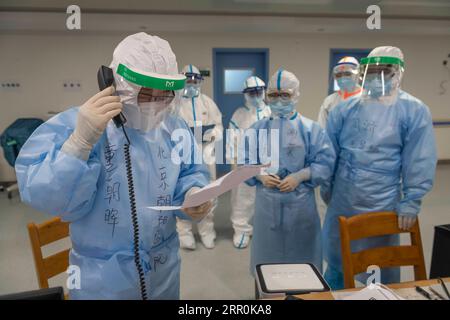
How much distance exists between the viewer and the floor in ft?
5.33

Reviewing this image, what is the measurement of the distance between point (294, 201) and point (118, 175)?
3.21 ft

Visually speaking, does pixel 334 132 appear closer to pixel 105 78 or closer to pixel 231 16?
pixel 231 16

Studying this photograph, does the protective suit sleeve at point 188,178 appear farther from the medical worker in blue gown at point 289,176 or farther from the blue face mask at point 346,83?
the blue face mask at point 346,83

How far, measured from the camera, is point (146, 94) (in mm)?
709

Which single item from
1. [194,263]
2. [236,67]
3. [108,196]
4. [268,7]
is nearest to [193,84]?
[236,67]

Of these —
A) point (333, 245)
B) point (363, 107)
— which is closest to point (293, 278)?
point (333, 245)

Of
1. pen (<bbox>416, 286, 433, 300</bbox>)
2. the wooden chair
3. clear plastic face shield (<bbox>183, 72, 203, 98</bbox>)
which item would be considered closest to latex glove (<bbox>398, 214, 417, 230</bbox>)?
the wooden chair

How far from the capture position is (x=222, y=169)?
52.9 inches

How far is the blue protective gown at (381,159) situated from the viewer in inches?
50.3

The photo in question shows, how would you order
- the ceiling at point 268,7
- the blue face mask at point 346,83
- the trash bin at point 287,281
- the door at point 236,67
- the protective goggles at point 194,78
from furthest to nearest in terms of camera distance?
the blue face mask at point 346,83 < the protective goggles at point 194,78 < the door at point 236,67 < the ceiling at point 268,7 < the trash bin at point 287,281

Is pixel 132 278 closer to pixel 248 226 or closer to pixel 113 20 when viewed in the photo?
pixel 113 20

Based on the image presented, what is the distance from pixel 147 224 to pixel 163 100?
327 millimetres

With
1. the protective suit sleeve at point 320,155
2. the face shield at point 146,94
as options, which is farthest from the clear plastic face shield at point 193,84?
the face shield at point 146,94
